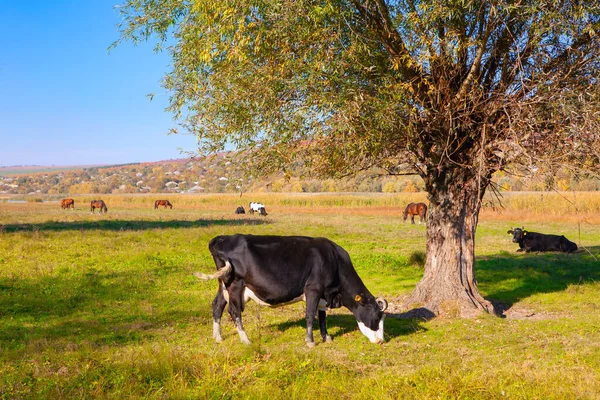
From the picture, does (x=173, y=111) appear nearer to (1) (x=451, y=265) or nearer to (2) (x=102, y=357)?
(2) (x=102, y=357)

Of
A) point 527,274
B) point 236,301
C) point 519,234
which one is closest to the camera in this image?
point 236,301

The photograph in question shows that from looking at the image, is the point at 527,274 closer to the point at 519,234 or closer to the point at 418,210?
the point at 519,234

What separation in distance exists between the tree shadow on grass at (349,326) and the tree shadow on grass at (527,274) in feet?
12.0

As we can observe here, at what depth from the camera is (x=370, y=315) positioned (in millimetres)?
11109

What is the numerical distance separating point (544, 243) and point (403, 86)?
17.3 metres

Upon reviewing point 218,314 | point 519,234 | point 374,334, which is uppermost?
point 218,314

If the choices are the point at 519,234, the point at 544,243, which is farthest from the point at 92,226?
the point at 544,243

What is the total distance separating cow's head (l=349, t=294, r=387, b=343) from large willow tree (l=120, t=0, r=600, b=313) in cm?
327

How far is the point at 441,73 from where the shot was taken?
13.1 metres

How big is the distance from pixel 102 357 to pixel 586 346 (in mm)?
8891

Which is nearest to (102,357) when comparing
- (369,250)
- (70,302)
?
(70,302)

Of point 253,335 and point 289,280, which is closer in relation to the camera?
point 289,280

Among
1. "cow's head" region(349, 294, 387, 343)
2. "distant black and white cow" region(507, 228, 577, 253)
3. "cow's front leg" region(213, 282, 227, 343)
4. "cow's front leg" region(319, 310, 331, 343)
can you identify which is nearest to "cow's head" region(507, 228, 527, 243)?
"distant black and white cow" region(507, 228, 577, 253)

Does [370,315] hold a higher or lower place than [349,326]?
higher
